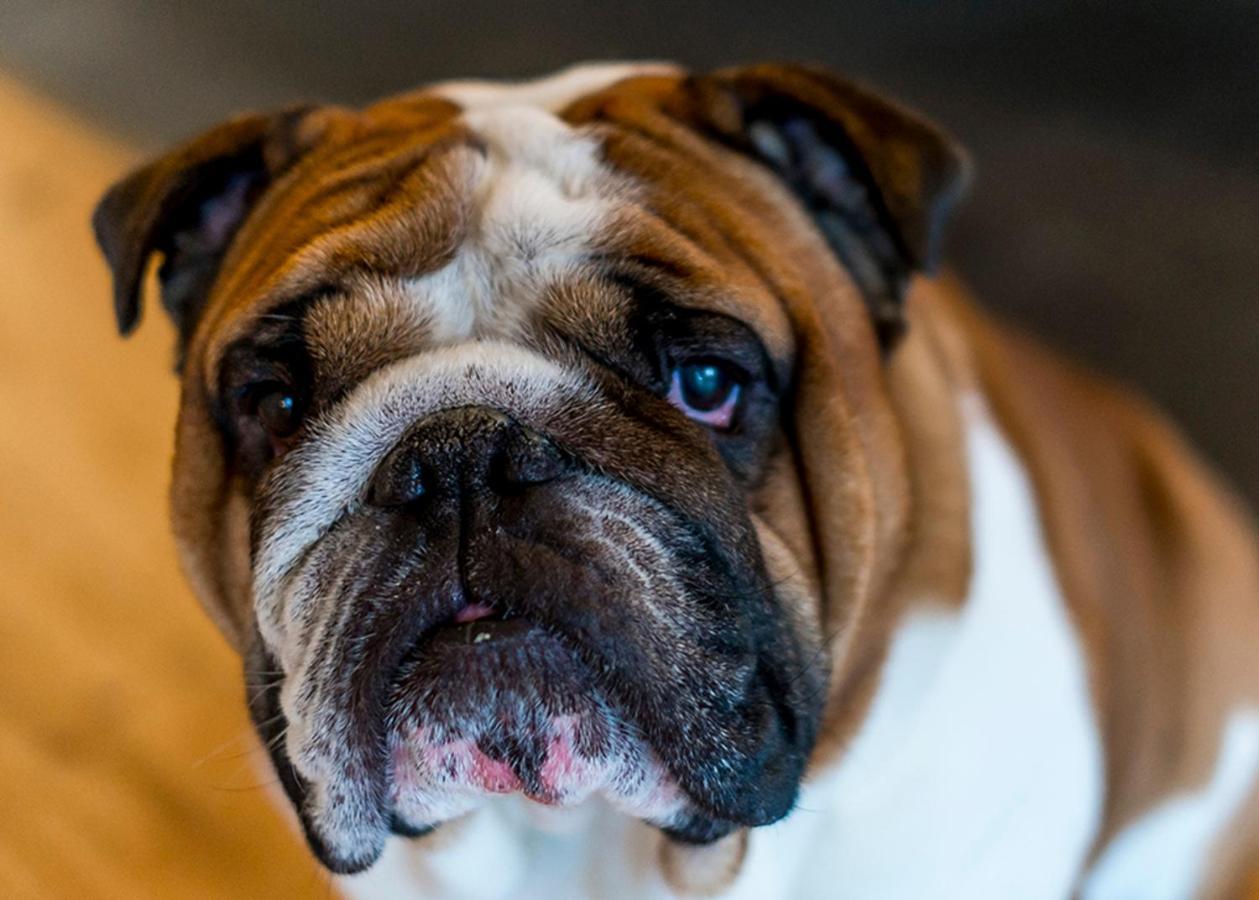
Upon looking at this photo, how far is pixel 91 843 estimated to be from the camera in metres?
2.20

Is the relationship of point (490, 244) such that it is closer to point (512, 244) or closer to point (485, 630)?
point (512, 244)

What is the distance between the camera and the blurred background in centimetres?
231

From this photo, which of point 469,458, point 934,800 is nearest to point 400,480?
point 469,458

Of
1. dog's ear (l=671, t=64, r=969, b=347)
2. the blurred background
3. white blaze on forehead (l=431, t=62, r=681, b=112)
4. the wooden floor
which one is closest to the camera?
dog's ear (l=671, t=64, r=969, b=347)

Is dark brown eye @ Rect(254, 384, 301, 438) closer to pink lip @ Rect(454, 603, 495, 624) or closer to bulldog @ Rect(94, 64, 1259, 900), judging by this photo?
bulldog @ Rect(94, 64, 1259, 900)

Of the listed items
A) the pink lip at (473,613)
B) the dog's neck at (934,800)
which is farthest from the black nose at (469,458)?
the dog's neck at (934,800)

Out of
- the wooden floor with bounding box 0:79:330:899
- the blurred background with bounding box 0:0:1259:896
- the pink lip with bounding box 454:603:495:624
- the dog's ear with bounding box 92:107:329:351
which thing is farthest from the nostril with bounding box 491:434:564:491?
the blurred background with bounding box 0:0:1259:896

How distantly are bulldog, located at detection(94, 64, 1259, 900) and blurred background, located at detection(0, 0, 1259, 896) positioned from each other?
0.76 meters

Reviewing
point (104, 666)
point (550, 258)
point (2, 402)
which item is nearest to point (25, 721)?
point (104, 666)

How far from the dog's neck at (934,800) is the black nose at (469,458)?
53 centimetres

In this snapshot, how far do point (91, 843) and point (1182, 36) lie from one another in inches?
114

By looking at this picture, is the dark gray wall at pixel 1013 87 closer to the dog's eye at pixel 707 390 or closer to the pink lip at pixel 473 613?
the dog's eye at pixel 707 390

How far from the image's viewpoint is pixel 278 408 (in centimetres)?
145

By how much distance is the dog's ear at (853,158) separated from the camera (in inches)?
61.4
